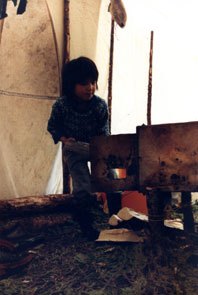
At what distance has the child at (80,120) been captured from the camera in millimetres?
2934

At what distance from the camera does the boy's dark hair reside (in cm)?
304

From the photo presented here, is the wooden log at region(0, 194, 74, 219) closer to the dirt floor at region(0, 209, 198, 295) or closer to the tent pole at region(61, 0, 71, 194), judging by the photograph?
the tent pole at region(61, 0, 71, 194)

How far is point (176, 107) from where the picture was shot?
4734 mm

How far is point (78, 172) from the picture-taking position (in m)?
2.98

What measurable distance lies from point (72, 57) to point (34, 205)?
1765 mm

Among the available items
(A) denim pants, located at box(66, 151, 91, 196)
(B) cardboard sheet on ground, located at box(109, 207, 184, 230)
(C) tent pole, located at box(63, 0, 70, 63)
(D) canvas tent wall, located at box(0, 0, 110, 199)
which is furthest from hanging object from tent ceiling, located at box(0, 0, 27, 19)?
(B) cardboard sheet on ground, located at box(109, 207, 184, 230)

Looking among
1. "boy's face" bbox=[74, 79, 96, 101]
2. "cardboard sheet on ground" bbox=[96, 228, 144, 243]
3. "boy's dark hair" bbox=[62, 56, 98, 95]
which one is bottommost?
"cardboard sheet on ground" bbox=[96, 228, 144, 243]

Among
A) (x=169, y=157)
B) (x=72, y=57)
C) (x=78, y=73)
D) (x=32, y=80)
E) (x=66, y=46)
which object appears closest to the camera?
(x=169, y=157)

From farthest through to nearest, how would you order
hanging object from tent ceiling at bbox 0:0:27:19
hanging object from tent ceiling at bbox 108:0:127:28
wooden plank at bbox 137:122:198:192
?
hanging object from tent ceiling at bbox 108:0:127:28 < hanging object from tent ceiling at bbox 0:0:27:19 < wooden plank at bbox 137:122:198:192

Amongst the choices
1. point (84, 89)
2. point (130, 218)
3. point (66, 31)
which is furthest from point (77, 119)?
point (66, 31)

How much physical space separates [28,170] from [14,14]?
5.15ft

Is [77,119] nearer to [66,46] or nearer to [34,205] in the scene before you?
[34,205]

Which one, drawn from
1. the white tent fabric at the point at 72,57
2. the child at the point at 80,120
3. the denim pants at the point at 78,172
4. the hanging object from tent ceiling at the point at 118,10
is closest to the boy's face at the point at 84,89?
the child at the point at 80,120

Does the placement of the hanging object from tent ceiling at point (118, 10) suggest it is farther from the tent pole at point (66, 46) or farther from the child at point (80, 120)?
the child at point (80, 120)
